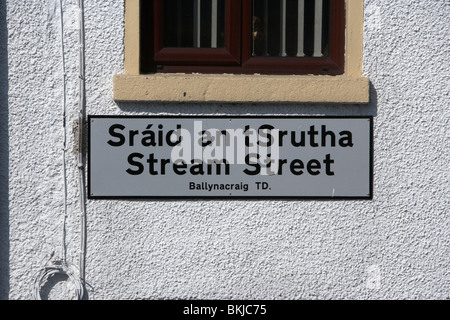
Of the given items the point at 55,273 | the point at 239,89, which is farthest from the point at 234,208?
the point at 55,273

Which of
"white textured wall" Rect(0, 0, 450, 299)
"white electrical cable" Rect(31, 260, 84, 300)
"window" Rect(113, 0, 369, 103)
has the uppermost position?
"window" Rect(113, 0, 369, 103)

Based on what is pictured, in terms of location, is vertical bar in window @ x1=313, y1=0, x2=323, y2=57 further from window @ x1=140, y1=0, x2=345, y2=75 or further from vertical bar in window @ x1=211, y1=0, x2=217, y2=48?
vertical bar in window @ x1=211, y1=0, x2=217, y2=48

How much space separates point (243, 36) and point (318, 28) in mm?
460

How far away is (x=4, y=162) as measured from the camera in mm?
3285

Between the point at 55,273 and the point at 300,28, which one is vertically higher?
→ the point at 300,28

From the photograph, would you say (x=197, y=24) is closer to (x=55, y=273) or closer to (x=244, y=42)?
(x=244, y=42)

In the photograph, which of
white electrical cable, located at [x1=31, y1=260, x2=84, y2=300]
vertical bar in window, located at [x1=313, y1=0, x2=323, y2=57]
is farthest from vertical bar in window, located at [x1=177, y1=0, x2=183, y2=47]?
white electrical cable, located at [x1=31, y1=260, x2=84, y2=300]

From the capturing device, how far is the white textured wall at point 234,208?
3.28 meters

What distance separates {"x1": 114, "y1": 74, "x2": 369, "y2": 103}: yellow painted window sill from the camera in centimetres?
322

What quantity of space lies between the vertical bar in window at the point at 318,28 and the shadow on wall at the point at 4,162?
5.98ft

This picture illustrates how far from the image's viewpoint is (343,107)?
3.31 metres

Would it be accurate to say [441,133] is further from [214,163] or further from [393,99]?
[214,163]

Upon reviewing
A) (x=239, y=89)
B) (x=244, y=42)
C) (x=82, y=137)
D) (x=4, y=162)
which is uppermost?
(x=244, y=42)

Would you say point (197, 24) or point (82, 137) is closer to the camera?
point (82, 137)
